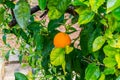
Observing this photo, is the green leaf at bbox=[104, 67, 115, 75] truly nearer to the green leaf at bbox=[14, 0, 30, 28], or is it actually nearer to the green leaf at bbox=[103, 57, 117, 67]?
the green leaf at bbox=[103, 57, 117, 67]

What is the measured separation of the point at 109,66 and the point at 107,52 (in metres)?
0.04

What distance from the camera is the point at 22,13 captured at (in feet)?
2.36

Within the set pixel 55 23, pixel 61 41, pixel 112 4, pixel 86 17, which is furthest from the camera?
pixel 55 23

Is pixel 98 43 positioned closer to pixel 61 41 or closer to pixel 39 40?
pixel 61 41

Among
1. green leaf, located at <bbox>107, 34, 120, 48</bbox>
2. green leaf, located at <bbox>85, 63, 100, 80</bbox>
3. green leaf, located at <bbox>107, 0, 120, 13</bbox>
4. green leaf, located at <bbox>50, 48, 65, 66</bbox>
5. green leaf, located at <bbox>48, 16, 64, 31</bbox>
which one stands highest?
green leaf, located at <bbox>107, 0, 120, 13</bbox>

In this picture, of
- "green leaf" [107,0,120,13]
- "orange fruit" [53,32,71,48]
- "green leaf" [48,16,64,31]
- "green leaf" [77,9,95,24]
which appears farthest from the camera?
"green leaf" [48,16,64,31]

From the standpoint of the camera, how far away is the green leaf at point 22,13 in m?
0.70

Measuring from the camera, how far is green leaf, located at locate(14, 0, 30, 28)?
704 millimetres

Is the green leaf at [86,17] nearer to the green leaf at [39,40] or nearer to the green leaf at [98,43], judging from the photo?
the green leaf at [98,43]

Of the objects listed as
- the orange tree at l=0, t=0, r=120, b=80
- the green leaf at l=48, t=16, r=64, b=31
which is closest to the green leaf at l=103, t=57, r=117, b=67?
the orange tree at l=0, t=0, r=120, b=80

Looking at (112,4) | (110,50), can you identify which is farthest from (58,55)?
(112,4)

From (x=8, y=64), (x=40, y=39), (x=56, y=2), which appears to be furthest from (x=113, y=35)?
(x=8, y=64)

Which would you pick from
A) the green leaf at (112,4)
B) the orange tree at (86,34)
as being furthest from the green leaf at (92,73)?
the green leaf at (112,4)

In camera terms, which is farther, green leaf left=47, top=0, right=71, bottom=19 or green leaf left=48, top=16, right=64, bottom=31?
green leaf left=48, top=16, right=64, bottom=31
